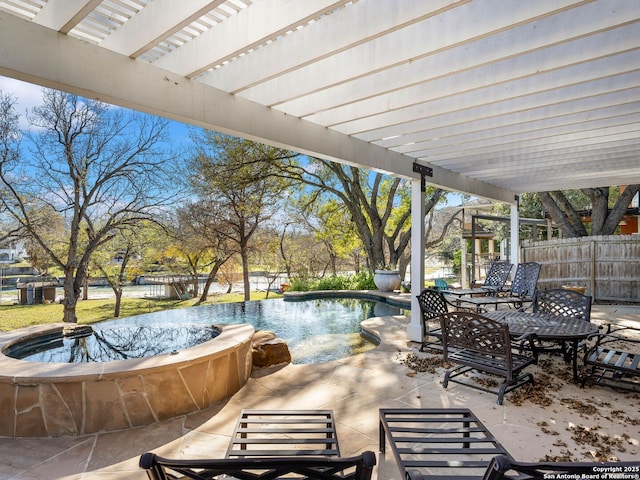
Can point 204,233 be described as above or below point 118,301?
above

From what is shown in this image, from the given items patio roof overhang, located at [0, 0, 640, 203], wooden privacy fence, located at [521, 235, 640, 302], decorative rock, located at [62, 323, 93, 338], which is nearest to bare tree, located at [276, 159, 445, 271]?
wooden privacy fence, located at [521, 235, 640, 302]

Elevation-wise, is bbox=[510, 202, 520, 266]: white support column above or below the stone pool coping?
above

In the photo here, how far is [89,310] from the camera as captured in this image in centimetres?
1548

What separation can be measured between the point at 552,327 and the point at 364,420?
2.33m

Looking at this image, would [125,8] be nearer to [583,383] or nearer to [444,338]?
[444,338]

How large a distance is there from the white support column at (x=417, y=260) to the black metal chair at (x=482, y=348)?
1.70 meters

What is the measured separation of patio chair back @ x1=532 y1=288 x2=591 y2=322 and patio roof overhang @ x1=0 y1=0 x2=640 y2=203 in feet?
6.79

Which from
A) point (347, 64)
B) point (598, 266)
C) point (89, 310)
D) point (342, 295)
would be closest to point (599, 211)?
point (598, 266)

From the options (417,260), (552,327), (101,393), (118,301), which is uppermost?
(417,260)

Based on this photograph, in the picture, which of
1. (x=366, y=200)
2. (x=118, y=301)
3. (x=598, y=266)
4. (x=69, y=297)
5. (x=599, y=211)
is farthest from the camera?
(x=118, y=301)

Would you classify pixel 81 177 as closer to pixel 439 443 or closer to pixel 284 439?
pixel 284 439

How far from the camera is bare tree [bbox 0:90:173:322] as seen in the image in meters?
10.4

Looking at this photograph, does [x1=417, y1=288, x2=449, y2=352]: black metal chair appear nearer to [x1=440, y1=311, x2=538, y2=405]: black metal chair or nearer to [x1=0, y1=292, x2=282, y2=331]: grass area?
[x1=440, y1=311, x2=538, y2=405]: black metal chair

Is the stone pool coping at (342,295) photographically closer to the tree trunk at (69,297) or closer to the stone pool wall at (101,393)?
the tree trunk at (69,297)
